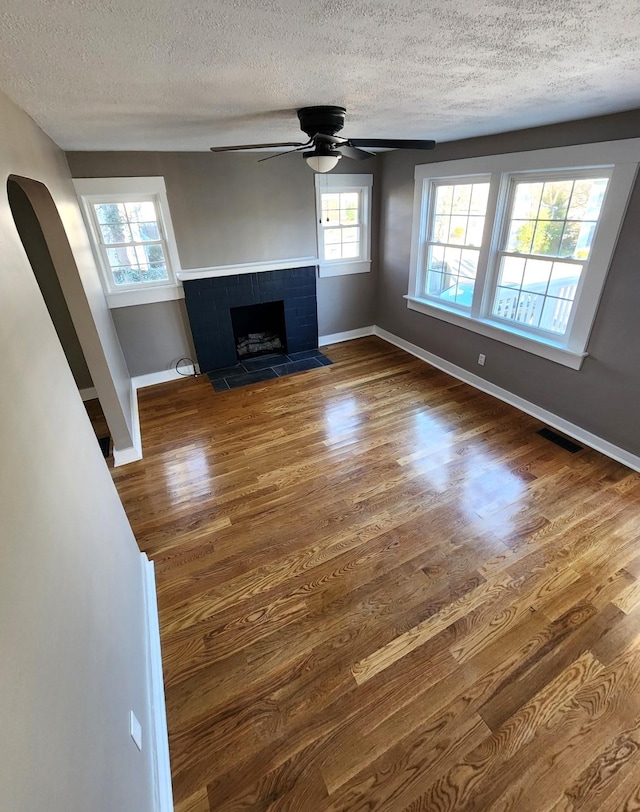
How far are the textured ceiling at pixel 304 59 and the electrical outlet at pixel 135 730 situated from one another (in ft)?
6.74

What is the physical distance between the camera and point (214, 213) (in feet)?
13.1

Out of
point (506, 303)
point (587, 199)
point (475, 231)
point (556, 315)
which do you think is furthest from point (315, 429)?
point (587, 199)

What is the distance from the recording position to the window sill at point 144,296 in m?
3.86

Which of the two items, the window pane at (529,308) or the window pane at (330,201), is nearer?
the window pane at (529,308)

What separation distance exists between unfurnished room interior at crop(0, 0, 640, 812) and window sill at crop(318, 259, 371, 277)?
0.54m

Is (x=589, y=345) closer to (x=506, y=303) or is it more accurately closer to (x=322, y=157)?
(x=506, y=303)

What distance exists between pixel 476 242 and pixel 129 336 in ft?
12.1

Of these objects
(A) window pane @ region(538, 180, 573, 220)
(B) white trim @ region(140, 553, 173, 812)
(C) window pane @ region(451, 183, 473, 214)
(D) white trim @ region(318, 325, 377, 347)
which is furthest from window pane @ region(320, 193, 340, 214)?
(B) white trim @ region(140, 553, 173, 812)

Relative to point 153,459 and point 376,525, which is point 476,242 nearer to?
point 376,525

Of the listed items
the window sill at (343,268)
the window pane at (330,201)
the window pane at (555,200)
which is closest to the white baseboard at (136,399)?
the window sill at (343,268)

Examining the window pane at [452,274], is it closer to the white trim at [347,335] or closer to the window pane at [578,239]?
the window pane at [578,239]

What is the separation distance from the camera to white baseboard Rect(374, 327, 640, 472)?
2924mm

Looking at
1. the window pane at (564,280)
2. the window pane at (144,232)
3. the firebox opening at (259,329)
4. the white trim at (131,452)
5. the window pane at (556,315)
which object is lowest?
the white trim at (131,452)

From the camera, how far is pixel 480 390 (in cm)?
397
